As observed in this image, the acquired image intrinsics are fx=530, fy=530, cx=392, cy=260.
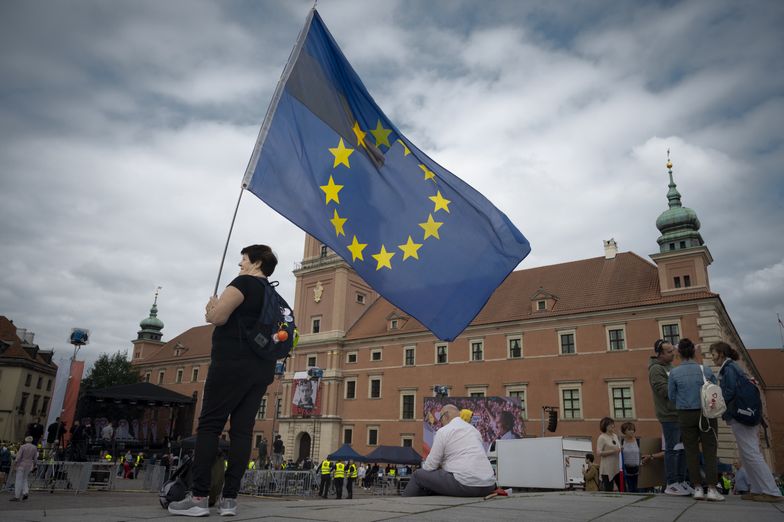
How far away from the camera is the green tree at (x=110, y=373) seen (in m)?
57.9

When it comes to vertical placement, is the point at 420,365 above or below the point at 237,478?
above

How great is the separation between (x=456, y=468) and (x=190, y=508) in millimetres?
2791

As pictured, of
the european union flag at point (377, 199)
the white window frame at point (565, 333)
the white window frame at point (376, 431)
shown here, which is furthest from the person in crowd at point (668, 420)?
the white window frame at point (376, 431)

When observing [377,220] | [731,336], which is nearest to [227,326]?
[377,220]

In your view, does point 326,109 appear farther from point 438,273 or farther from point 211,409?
point 211,409

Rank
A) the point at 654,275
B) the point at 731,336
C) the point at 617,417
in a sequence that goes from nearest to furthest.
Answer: the point at 617,417 < the point at 654,275 < the point at 731,336

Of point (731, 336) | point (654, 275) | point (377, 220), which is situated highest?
point (654, 275)

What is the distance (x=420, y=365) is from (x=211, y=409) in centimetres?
3679

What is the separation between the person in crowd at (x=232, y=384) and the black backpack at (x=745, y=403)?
16.4 ft

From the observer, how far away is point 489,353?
36.6m

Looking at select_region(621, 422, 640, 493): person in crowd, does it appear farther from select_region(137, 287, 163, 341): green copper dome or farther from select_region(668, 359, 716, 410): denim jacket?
select_region(137, 287, 163, 341): green copper dome

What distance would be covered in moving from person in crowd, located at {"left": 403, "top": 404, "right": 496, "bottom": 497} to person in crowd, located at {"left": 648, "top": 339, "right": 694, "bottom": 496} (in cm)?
266

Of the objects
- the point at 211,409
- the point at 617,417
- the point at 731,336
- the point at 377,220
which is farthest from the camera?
the point at 731,336

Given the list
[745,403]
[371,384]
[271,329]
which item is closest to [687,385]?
[745,403]
